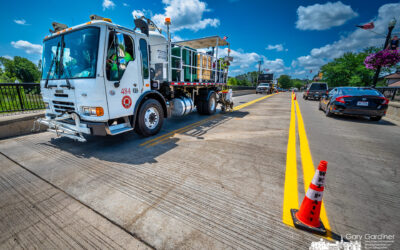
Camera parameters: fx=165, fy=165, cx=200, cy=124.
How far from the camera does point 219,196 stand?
7.62 feet

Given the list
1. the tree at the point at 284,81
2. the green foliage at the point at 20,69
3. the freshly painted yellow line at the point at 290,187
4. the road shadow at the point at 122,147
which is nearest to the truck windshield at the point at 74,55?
the road shadow at the point at 122,147

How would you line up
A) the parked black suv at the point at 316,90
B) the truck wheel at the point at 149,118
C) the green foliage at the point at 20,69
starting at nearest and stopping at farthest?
the truck wheel at the point at 149,118
the parked black suv at the point at 316,90
the green foliage at the point at 20,69

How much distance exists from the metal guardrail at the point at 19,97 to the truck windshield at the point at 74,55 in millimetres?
2699

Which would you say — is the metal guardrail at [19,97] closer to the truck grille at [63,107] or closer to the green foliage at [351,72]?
the truck grille at [63,107]

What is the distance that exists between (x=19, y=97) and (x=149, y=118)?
4.90 m

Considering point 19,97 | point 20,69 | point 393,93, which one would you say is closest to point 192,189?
point 19,97

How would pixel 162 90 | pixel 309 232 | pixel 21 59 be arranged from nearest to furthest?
1. pixel 309 232
2. pixel 162 90
3. pixel 21 59

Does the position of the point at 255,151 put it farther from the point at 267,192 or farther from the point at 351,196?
the point at 351,196

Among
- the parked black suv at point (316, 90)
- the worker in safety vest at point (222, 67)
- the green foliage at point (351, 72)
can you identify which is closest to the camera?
the worker in safety vest at point (222, 67)

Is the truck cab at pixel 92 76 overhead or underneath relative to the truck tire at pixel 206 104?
overhead

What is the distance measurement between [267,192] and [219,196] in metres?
0.71

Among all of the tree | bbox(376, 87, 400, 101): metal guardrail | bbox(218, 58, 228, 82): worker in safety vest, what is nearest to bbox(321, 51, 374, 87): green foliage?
bbox(376, 87, 400, 101): metal guardrail

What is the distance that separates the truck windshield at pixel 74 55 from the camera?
3.43 m

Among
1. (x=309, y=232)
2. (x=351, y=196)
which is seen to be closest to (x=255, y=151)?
(x=351, y=196)
